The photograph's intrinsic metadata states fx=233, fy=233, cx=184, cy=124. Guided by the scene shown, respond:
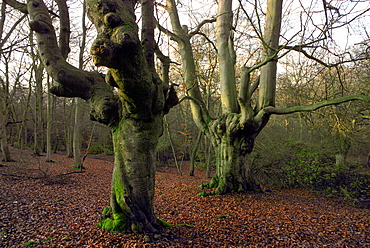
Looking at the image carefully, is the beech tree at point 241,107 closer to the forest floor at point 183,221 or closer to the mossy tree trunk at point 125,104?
the forest floor at point 183,221

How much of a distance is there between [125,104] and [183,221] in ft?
8.04

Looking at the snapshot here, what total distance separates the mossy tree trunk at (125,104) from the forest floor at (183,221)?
37 cm

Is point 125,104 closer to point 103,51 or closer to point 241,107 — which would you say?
point 103,51

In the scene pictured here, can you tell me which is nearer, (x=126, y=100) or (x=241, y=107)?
(x=126, y=100)

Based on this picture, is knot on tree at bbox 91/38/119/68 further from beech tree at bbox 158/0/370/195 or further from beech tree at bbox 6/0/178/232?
beech tree at bbox 158/0/370/195

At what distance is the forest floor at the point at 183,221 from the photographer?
312 centimetres

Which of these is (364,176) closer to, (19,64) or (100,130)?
(19,64)

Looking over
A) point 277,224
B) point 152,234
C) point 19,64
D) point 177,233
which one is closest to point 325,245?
point 277,224

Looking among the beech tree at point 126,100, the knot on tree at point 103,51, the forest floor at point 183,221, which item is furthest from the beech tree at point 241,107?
the knot on tree at point 103,51

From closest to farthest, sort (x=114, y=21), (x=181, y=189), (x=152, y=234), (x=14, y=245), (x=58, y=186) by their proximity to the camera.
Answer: (x=114, y=21) → (x=14, y=245) → (x=152, y=234) → (x=58, y=186) → (x=181, y=189)

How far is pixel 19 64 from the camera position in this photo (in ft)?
43.1

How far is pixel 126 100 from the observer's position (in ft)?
10.0

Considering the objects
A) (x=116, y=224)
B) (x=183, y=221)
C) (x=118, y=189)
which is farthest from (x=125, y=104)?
(x=183, y=221)

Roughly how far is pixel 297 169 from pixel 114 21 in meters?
10.6
